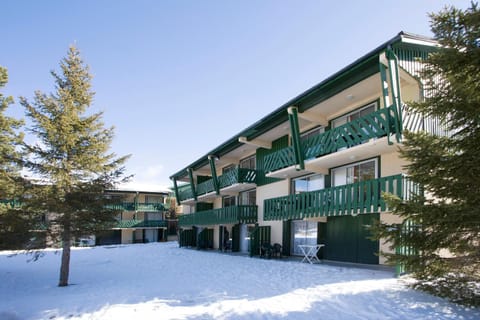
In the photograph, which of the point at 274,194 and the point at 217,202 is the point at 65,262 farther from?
the point at 217,202

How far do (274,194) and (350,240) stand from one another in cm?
663

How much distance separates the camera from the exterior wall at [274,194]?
19611mm

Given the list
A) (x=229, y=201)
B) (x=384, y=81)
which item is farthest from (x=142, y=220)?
(x=384, y=81)

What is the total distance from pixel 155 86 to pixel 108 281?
10.8 m

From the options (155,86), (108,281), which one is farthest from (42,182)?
(155,86)

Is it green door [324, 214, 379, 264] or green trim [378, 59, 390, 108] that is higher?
green trim [378, 59, 390, 108]

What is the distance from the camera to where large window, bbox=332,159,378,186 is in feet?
46.4

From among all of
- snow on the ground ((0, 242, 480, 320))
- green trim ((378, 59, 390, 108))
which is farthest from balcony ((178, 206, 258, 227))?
green trim ((378, 59, 390, 108))

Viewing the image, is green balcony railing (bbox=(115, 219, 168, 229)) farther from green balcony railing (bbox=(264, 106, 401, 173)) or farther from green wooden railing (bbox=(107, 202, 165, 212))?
green balcony railing (bbox=(264, 106, 401, 173))

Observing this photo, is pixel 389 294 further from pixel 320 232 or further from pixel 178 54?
pixel 178 54

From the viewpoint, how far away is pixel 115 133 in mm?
13891

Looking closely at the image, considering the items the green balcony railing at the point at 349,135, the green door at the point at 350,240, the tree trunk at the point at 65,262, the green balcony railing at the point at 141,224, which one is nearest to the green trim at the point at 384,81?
the green balcony railing at the point at 349,135

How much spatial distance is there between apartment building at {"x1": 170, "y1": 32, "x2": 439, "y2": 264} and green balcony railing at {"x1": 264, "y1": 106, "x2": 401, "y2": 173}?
33 mm

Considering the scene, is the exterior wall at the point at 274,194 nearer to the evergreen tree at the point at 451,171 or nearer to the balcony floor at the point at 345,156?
the balcony floor at the point at 345,156
